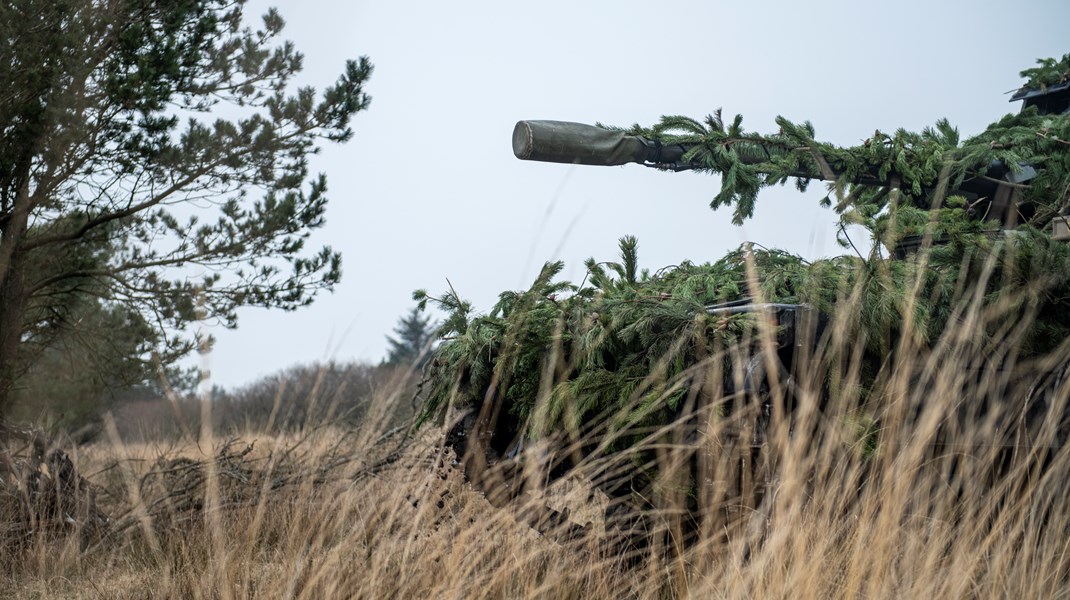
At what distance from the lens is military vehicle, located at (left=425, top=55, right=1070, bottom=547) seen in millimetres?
3188

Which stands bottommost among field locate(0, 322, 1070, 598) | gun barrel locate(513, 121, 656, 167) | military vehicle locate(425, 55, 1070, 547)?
field locate(0, 322, 1070, 598)

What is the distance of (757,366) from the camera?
3.15m

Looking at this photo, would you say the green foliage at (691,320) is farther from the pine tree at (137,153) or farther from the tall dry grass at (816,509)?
the pine tree at (137,153)

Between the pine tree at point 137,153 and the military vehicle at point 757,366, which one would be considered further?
the pine tree at point 137,153

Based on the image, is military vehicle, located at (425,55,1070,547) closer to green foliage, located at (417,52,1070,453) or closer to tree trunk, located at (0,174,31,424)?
green foliage, located at (417,52,1070,453)

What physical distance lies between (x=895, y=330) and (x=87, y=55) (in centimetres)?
809

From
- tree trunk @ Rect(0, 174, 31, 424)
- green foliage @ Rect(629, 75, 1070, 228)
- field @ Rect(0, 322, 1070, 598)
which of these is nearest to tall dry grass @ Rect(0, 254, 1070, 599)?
field @ Rect(0, 322, 1070, 598)

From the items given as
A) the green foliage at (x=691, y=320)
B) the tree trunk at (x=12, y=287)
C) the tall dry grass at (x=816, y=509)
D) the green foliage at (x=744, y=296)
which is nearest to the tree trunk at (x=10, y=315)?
the tree trunk at (x=12, y=287)

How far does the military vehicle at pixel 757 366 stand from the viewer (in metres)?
3.19

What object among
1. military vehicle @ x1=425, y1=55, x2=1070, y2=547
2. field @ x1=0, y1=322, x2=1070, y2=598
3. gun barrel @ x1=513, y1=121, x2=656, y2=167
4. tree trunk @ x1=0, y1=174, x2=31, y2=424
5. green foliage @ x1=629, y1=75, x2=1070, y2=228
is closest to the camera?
field @ x1=0, y1=322, x2=1070, y2=598

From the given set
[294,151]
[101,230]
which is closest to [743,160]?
[294,151]

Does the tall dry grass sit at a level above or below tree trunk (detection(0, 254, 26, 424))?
below

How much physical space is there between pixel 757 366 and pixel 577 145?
135 cm

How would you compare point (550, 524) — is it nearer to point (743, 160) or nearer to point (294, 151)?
point (743, 160)
